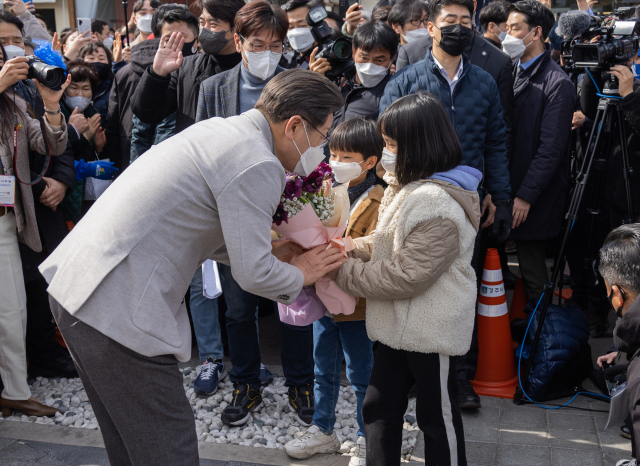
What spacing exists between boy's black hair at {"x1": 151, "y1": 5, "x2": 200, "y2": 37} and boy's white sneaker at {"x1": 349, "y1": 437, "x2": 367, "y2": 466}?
343cm

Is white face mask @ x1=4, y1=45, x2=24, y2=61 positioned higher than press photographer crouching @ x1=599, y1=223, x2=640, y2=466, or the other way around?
white face mask @ x1=4, y1=45, x2=24, y2=61

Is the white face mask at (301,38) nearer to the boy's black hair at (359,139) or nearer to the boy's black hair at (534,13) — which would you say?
the boy's black hair at (534,13)

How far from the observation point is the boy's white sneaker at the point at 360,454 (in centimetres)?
310

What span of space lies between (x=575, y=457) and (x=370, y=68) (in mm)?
2559

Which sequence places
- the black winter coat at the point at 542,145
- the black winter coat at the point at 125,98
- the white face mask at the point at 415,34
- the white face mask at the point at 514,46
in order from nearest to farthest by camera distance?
the black winter coat at the point at 542,145, the white face mask at the point at 514,46, the black winter coat at the point at 125,98, the white face mask at the point at 415,34

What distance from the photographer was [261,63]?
3.74 metres

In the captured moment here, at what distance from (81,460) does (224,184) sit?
2.15m

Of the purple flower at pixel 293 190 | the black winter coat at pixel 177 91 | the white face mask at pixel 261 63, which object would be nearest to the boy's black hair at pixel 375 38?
the white face mask at pixel 261 63

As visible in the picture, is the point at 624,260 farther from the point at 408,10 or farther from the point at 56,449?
the point at 408,10

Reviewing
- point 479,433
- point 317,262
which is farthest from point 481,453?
point 317,262

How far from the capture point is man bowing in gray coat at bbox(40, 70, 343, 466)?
6.28 ft

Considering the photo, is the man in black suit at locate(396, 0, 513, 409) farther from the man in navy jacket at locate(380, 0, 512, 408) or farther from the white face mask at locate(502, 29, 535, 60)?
the white face mask at locate(502, 29, 535, 60)

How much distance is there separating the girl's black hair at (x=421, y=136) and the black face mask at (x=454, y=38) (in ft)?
4.12

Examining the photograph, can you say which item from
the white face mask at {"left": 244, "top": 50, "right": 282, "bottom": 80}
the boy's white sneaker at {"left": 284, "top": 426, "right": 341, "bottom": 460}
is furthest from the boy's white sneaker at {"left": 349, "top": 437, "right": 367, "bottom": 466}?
the white face mask at {"left": 244, "top": 50, "right": 282, "bottom": 80}
